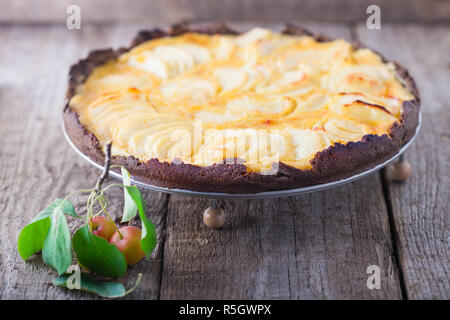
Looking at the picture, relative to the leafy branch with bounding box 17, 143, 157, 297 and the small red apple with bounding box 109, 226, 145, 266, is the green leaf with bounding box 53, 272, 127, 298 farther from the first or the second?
the small red apple with bounding box 109, 226, 145, 266

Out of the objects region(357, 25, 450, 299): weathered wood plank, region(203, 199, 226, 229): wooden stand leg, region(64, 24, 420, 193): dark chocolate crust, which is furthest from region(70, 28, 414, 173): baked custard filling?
region(357, 25, 450, 299): weathered wood plank

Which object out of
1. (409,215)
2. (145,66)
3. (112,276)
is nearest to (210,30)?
(145,66)

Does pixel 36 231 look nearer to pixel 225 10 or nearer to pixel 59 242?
pixel 59 242

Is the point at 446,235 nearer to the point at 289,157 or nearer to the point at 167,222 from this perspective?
the point at 289,157

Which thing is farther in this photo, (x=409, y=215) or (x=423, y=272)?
(x=409, y=215)

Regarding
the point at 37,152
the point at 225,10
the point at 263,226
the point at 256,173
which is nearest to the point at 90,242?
the point at 256,173

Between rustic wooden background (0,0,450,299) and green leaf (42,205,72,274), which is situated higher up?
green leaf (42,205,72,274)

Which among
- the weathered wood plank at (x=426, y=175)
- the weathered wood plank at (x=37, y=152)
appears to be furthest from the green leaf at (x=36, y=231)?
the weathered wood plank at (x=426, y=175)
